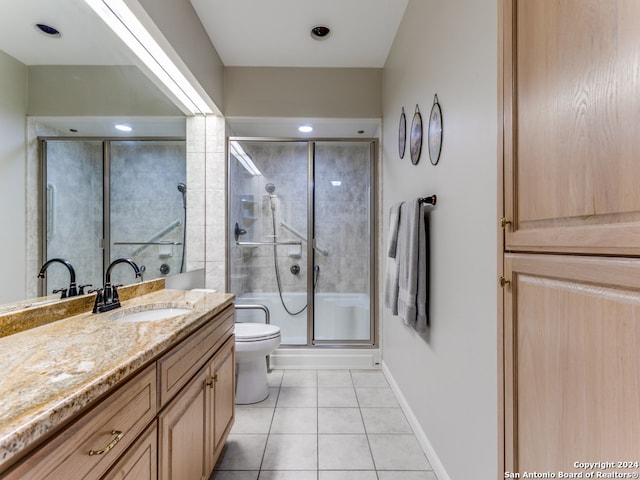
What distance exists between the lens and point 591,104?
1.79ft

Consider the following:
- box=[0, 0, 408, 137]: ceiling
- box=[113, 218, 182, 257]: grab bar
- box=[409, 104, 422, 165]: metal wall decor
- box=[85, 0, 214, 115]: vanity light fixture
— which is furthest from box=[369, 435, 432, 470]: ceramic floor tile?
box=[85, 0, 214, 115]: vanity light fixture

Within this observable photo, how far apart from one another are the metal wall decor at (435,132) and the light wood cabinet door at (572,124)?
66 cm

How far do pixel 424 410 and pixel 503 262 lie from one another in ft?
3.94

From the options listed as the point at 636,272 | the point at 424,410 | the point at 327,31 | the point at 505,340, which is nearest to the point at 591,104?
the point at 636,272

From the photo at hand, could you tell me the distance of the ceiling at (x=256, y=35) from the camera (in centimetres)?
111

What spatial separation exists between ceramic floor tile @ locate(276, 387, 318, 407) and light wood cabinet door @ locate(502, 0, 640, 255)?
191 centimetres

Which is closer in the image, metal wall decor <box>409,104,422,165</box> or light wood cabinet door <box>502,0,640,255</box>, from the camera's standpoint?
light wood cabinet door <box>502,0,640,255</box>

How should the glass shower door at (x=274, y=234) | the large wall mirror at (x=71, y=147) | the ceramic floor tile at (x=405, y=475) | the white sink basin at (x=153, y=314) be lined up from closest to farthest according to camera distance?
the large wall mirror at (x=71, y=147), the white sink basin at (x=153, y=314), the ceramic floor tile at (x=405, y=475), the glass shower door at (x=274, y=234)

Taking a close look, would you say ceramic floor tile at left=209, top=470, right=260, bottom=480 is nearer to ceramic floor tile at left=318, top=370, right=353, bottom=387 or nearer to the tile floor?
the tile floor

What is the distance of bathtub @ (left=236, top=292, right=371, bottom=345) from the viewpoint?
302 cm

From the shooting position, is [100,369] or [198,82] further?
[198,82]

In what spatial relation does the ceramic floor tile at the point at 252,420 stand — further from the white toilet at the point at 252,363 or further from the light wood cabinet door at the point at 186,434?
the light wood cabinet door at the point at 186,434

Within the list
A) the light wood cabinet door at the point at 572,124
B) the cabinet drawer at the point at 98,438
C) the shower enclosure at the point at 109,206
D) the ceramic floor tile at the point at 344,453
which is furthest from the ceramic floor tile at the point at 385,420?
the shower enclosure at the point at 109,206

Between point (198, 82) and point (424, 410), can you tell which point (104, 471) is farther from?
point (198, 82)
